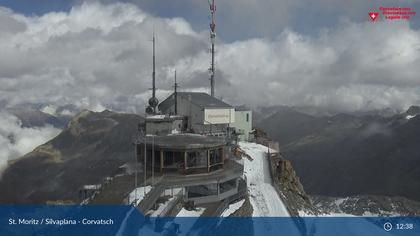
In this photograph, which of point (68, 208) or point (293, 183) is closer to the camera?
point (68, 208)

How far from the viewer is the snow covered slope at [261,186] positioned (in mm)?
40312

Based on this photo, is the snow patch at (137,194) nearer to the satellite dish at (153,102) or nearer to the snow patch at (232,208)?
the snow patch at (232,208)

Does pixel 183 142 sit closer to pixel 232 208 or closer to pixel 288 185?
pixel 232 208

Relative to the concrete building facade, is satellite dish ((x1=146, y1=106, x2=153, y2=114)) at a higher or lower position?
higher

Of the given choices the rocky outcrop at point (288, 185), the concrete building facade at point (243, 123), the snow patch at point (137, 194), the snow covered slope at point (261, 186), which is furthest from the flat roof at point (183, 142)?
the concrete building facade at point (243, 123)

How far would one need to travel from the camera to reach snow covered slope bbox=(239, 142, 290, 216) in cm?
4031

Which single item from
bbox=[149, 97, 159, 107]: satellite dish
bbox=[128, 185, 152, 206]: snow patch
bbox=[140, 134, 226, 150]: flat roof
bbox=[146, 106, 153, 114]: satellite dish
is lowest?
bbox=[128, 185, 152, 206]: snow patch

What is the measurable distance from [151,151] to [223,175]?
7.13 m

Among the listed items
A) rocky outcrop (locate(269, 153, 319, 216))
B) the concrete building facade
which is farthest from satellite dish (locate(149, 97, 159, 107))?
rocky outcrop (locate(269, 153, 319, 216))

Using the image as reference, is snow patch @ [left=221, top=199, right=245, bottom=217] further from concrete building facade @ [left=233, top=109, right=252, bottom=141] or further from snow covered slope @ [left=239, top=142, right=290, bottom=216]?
concrete building facade @ [left=233, top=109, right=252, bottom=141]

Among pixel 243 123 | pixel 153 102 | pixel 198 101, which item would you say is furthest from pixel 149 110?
pixel 243 123

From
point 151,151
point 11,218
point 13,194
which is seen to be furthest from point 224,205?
point 13,194

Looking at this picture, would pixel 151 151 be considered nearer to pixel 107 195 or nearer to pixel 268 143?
pixel 107 195

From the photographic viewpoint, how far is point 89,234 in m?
23.2
